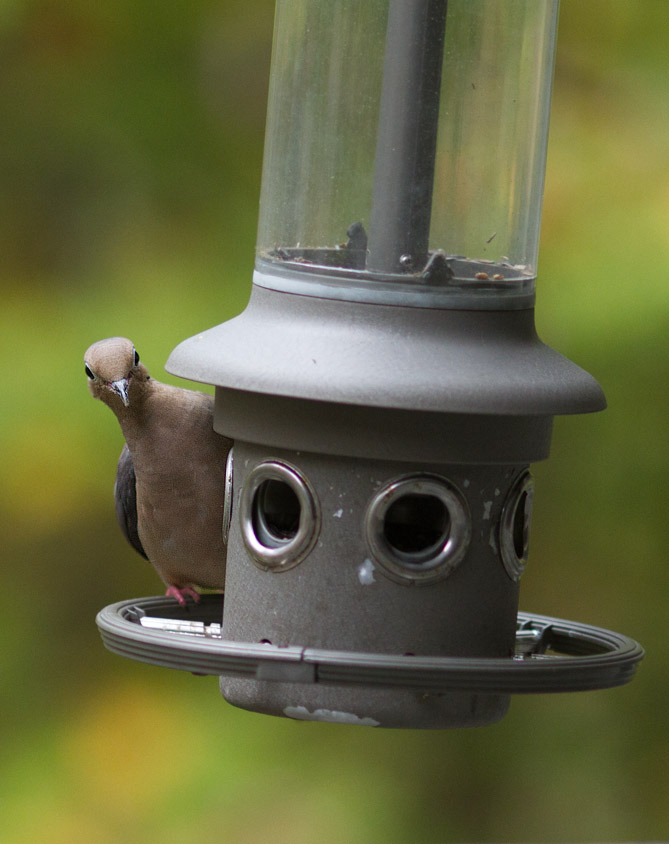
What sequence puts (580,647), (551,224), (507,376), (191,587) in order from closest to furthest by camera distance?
(507,376)
(580,647)
(191,587)
(551,224)

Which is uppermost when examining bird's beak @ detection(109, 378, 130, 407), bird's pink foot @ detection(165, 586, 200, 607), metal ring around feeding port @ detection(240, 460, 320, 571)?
bird's beak @ detection(109, 378, 130, 407)

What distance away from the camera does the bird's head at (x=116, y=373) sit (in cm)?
299

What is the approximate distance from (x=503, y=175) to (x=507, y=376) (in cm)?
55

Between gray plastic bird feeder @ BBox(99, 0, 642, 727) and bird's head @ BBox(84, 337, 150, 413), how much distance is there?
1.55ft

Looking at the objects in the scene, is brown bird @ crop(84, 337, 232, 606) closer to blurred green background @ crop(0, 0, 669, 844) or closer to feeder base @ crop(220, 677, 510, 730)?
feeder base @ crop(220, 677, 510, 730)

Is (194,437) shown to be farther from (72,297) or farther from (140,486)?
(72,297)

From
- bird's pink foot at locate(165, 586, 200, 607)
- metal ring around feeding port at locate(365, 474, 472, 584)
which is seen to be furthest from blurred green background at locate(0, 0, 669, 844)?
metal ring around feeding port at locate(365, 474, 472, 584)

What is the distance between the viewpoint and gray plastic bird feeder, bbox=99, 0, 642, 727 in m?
2.25

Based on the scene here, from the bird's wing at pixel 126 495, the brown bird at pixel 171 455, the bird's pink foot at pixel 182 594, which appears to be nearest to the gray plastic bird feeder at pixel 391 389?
the brown bird at pixel 171 455

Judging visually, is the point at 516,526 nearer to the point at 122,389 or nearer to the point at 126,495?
the point at 122,389

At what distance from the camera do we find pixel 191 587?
3279mm

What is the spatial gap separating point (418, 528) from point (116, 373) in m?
0.86

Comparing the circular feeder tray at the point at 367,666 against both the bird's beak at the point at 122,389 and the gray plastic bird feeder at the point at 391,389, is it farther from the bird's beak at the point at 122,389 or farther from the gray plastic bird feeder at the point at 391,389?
the bird's beak at the point at 122,389

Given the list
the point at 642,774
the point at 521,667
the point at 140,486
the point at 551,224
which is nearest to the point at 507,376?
the point at 521,667
